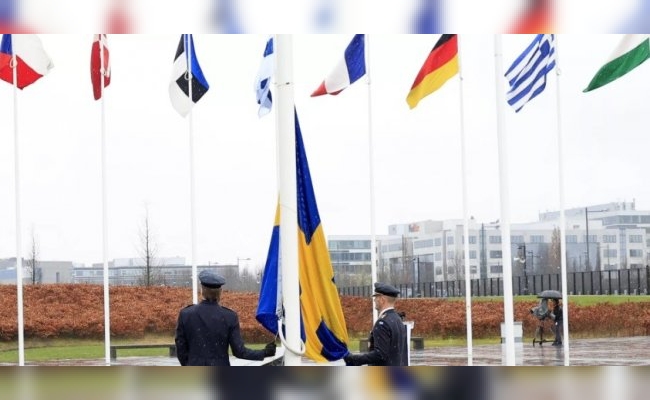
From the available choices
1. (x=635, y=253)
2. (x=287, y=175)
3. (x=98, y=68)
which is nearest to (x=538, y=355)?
(x=98, y=68)

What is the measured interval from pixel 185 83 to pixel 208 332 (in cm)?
879

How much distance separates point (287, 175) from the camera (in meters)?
5.21

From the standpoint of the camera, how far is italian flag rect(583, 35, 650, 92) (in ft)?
35.8

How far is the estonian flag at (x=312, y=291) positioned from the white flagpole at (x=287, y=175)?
0.69m

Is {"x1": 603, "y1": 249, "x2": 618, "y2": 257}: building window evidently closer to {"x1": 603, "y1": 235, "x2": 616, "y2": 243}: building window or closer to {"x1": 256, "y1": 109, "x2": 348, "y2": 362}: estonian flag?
{"x1": 603, "y1": 235, "x2": 616, "y2": 243}: building window

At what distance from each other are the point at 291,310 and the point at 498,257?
159 ft

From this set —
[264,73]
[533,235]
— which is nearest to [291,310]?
[264,73]

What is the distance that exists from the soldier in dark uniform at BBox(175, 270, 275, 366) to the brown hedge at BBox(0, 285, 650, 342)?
57.8 feet

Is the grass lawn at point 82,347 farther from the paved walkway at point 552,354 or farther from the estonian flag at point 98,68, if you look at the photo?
the estonian flag at point 98,68

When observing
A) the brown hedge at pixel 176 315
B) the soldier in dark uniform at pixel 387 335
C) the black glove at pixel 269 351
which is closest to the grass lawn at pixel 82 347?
the brown hedge at pixel 176 315

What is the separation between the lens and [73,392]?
58.4 inches

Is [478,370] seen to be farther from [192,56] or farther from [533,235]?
[533,235]

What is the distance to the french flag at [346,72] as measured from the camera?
13.6m

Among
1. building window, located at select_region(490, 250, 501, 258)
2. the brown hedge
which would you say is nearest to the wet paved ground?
the brown hedge
